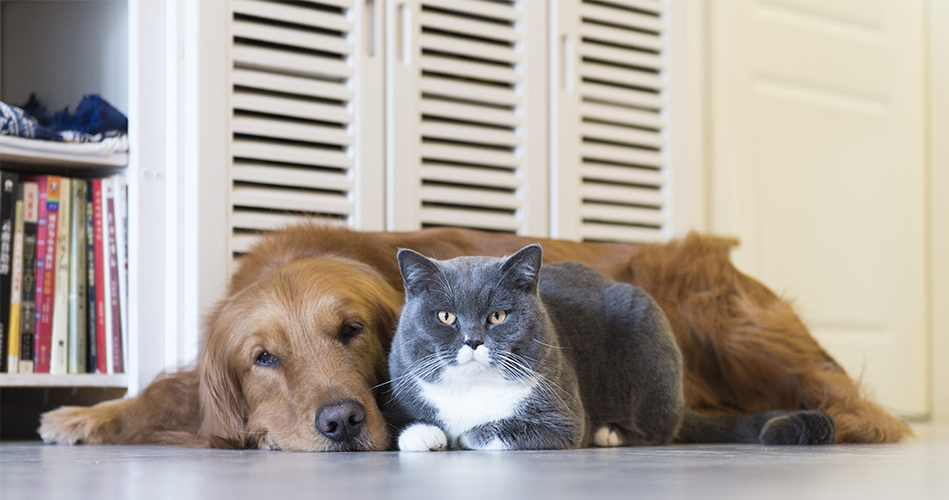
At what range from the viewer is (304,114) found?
272 centimetres

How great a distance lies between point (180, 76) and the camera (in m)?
2.59

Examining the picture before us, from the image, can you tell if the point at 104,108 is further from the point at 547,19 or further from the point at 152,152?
the point at 547,19

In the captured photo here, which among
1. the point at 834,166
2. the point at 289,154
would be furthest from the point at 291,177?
the point at 834,166

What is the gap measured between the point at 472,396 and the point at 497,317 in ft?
0.52

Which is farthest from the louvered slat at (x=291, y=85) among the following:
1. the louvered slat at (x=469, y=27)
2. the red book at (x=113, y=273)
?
the red book at (x=113, y=273)

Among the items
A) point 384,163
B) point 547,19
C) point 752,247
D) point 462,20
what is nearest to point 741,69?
point 752,247

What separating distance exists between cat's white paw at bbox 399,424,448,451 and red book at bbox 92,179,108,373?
123cm

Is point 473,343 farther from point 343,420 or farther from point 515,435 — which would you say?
Answer: point 343,420

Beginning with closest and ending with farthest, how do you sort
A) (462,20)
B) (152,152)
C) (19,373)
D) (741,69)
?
(19,373) → (152,152) → (462,20) → (741,69)

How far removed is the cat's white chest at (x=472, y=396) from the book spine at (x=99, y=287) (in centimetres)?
124

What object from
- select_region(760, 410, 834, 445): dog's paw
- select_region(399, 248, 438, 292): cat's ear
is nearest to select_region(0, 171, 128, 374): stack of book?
select_region(399, 248, 438, 292): cat's ear

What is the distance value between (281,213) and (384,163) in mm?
361

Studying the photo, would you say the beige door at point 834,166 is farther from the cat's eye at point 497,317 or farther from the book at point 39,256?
the book at point 39,256

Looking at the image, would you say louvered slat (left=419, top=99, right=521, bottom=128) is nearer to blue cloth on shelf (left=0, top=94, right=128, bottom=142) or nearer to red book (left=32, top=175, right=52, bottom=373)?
blue cloth on shelf (left=0, top=94, right=128, bottom=142)
